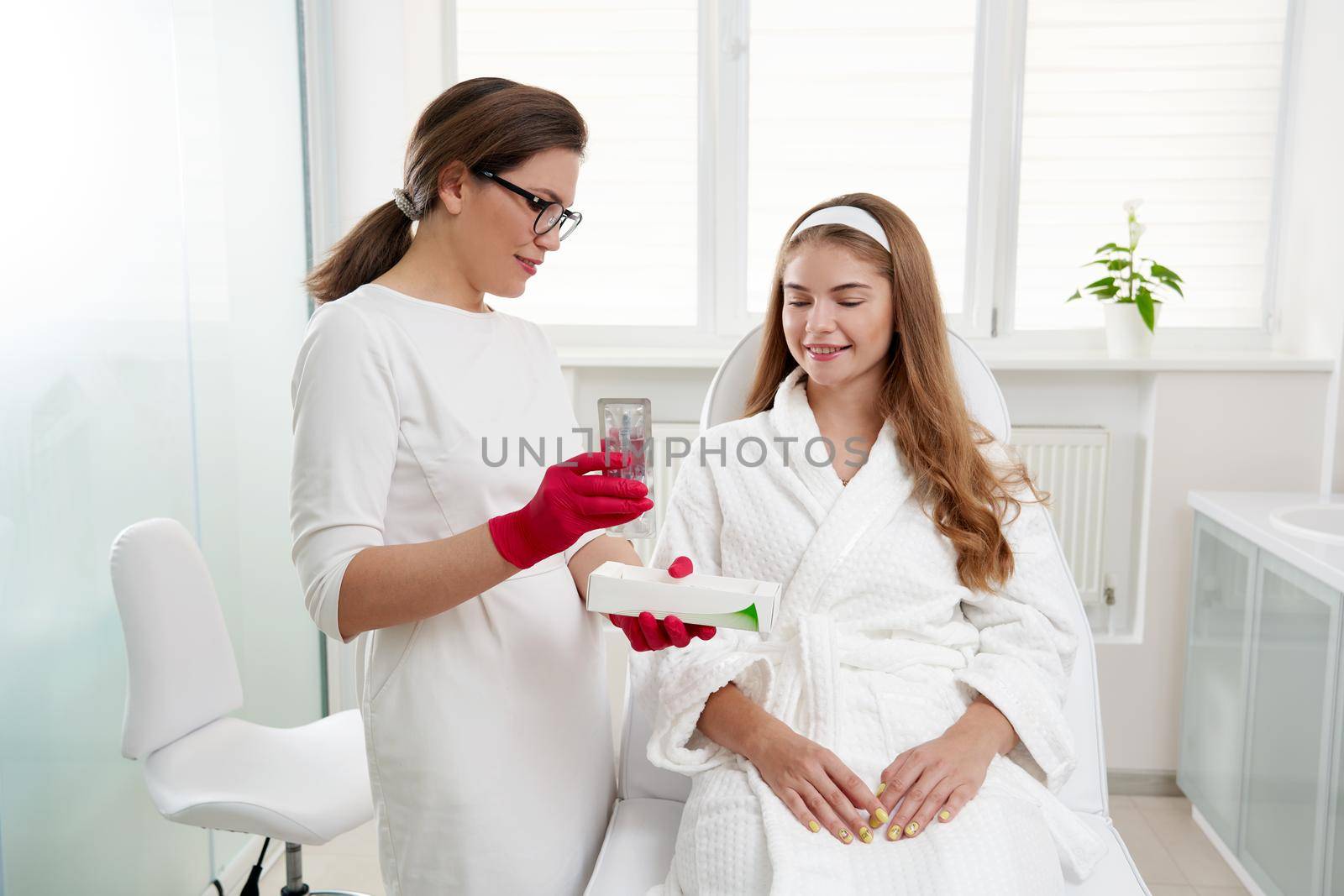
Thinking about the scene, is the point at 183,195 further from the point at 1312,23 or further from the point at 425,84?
the point at 1312,23

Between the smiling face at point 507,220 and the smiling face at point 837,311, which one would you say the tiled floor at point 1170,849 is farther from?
the smiling face at point 507,220

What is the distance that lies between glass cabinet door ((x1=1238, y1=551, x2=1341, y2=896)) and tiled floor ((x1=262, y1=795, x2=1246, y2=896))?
13 centimetres

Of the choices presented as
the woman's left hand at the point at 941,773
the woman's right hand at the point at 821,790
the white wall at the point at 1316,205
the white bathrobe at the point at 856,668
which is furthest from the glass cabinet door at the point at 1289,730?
the woman's right hand at the point at 821,790

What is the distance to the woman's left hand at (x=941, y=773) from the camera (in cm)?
113

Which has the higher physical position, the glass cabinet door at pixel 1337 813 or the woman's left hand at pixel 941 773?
the woman's left hand at pixel 941 773

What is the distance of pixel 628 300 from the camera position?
2680 millimetres

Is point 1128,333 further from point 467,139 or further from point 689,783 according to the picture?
point 467,139

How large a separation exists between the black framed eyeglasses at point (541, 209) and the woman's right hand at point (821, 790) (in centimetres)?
68

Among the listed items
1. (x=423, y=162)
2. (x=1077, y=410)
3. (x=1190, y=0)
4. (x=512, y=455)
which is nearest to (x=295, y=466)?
(x=512, y=455)

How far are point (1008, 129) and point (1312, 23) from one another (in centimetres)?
74

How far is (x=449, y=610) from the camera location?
1.13 metres

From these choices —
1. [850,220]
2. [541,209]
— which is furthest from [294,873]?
[850,220]

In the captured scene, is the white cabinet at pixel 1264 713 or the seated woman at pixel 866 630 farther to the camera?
the white cabinet at pixel 1264 713

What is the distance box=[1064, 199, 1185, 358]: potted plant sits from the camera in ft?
7.80
